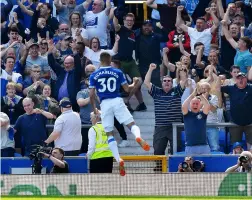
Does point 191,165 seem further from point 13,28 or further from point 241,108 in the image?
point 13,28

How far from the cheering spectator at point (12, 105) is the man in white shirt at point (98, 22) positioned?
122 inches

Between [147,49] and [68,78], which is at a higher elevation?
[147,49]

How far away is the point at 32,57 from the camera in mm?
24812

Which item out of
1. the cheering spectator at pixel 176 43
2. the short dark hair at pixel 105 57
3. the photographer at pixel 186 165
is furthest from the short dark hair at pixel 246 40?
the short dark hair at pixel 105 57

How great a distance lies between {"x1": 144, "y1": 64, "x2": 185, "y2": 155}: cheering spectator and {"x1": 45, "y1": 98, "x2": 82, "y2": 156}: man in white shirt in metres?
1.54

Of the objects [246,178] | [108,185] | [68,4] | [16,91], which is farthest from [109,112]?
[68,4]

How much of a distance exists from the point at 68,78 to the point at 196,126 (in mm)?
3838

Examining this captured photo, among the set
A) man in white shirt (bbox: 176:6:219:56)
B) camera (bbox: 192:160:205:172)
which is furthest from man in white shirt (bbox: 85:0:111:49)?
camera (bbox: 192:160:205:172)

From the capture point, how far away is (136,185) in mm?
18297

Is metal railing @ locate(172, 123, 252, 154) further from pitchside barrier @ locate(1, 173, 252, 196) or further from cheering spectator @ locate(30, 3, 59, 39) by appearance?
cheering spectator @ locate(30, 3, 59, 39)

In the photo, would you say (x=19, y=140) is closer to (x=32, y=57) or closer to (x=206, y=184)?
(x=32, y=57)

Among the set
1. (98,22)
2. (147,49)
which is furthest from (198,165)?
(98,22)

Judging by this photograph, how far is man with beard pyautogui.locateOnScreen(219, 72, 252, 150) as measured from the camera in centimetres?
2183

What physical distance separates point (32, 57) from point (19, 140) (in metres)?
3.07
